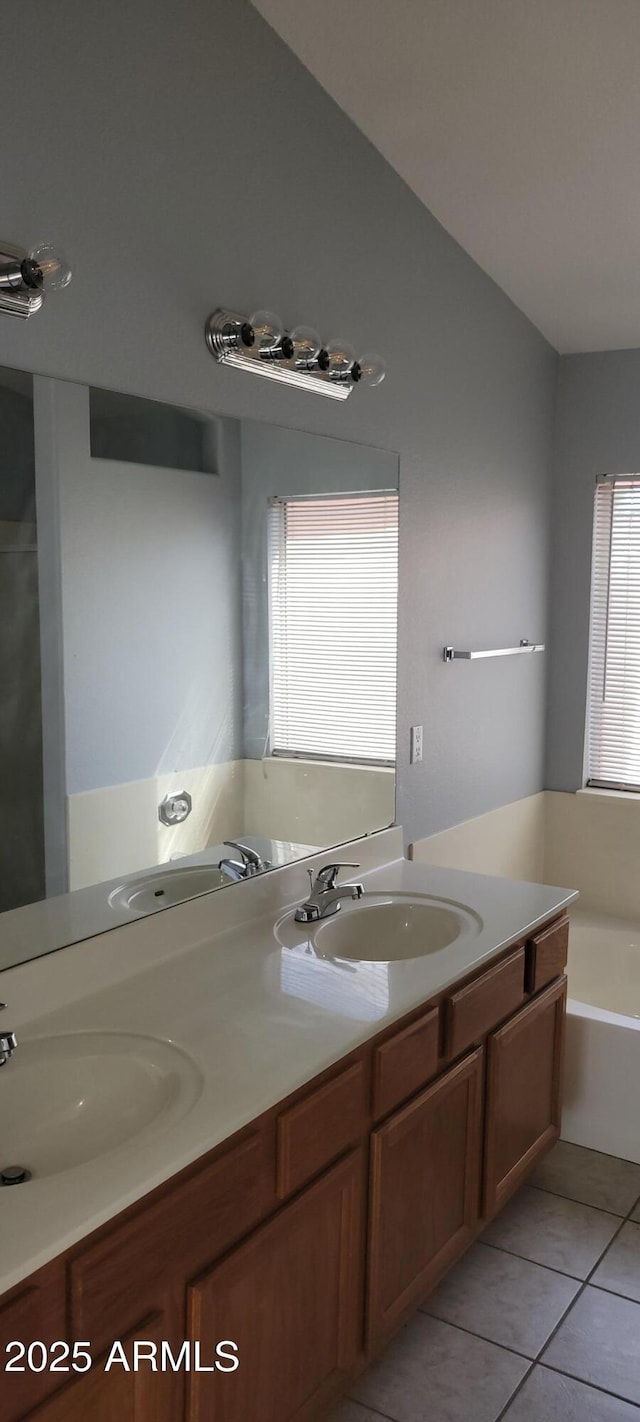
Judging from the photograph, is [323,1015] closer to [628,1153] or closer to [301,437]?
[301,437]

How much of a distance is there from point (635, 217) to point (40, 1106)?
248 cm

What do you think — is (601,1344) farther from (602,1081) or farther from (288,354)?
(288,354)

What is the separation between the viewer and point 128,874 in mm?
1957

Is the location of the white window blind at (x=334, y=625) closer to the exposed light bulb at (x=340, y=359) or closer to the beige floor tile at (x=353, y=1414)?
the exposed light bulb at (x=340, y=359)

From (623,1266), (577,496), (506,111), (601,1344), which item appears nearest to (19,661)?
(506,111)

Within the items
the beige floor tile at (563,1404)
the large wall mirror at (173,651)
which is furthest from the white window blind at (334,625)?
the beige floor tile at (563,1404)

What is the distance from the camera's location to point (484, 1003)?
Result: 2174mm

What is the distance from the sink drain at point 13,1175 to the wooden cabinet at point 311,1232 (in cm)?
19

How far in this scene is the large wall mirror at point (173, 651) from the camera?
1716mm

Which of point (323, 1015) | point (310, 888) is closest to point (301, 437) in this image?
point (310, 888)

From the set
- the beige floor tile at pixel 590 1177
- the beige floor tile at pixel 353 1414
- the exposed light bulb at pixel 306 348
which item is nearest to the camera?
the beige floor tile at pixel 353 1414

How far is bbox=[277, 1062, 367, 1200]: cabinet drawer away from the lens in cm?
156

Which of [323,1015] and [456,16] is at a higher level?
[456,16]

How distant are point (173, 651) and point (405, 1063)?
0.88m
